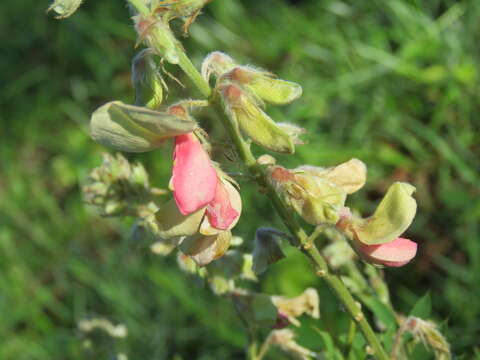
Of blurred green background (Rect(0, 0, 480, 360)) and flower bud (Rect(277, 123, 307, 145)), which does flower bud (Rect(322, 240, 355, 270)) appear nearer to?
flower bud (Rect(277, 123, 307, 145))

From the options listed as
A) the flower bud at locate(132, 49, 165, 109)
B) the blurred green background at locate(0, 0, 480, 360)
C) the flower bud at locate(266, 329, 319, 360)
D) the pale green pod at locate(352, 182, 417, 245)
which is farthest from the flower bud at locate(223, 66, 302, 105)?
the blurred green background at locate(0, 0, 480, 360)

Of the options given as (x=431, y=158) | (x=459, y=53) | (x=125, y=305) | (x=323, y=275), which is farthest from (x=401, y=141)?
(x=323, y=275)

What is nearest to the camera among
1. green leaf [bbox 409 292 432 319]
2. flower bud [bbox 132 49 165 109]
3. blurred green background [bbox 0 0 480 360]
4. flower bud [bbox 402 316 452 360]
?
Result: flower bud [bbox 132 49 165 109]

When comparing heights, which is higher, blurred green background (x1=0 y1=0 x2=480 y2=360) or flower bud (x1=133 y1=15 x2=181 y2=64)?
flower bud (x1=133 y1=15 x2=181 y2=64)

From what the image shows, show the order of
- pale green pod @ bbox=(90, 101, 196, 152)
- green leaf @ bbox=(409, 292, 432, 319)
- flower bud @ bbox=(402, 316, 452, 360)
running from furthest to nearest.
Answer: green leaf @ bbox=(409, 292, 432, 319) < flower bud @ bbox=(402, 316, 452, 360) < pale green pod @ bbox=(90, 101, 196, 152)

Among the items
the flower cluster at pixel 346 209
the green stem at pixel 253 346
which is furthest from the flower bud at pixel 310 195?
the green stem at pixel 253 346

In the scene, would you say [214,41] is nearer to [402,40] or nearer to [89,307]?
[402,40]

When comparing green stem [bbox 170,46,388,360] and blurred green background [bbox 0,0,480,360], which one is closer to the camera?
green stem [bbox 170,46,388,360]

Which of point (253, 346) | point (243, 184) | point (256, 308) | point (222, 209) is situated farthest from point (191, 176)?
point (243, 184)
